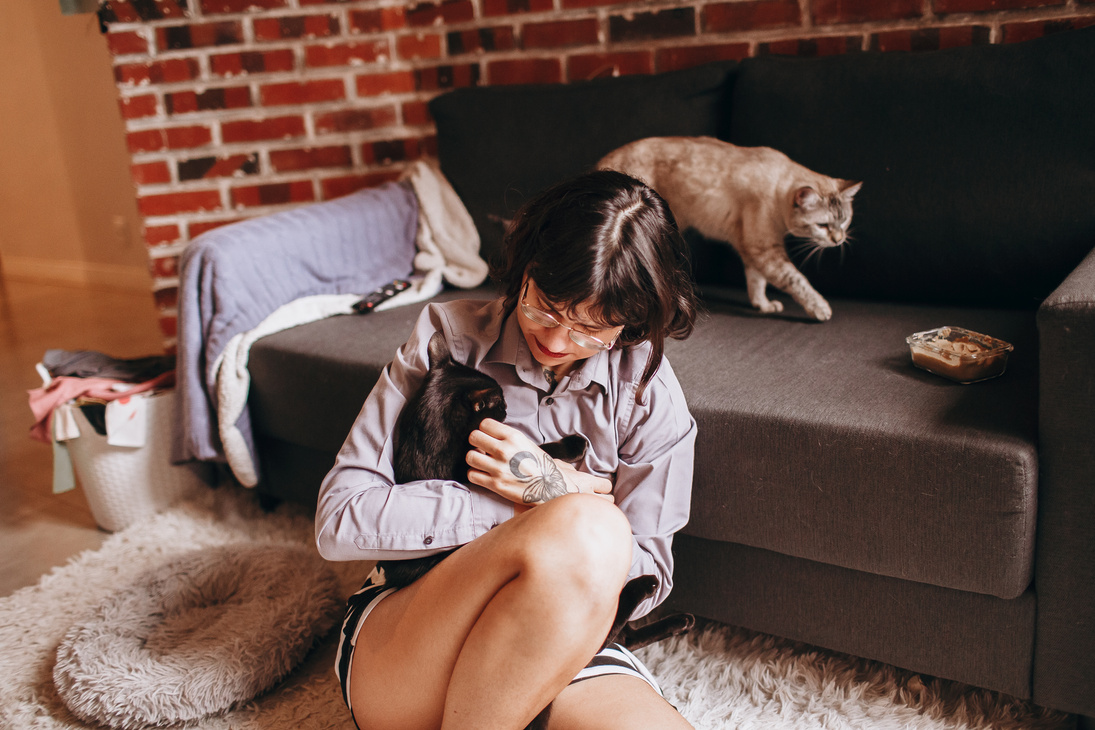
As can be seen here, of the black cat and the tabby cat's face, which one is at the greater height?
the tabby cat's face

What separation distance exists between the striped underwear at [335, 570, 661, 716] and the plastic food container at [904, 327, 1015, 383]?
0.66 meters

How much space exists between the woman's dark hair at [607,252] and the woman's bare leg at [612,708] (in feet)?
1.43

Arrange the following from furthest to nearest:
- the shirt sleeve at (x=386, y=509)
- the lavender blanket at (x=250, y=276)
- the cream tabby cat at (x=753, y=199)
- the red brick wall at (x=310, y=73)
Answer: the red brick wall at (x=310, y=73)
the lavender blanket at (x=250, y=276)
the cream tabby cat at (x=753, y=199)
the shirt sleeve at (x=386, y=509)

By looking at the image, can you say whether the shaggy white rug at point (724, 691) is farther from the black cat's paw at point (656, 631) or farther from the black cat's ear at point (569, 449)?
the black cat's ear at point (569, 449)

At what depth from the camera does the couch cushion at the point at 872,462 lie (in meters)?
1.02

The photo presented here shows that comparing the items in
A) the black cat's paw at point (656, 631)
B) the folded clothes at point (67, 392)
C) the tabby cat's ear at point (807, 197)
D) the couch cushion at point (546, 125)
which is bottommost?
the black cat's paw at point (656, 631)

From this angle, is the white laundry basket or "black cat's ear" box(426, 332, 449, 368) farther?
the white laundry basket

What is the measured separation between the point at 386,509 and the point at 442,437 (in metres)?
0.12

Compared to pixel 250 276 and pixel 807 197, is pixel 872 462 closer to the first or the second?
pixel 807 197

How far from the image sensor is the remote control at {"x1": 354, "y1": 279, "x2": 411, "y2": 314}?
1846mm

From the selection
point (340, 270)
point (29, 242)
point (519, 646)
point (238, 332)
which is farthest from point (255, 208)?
point (29, 242)

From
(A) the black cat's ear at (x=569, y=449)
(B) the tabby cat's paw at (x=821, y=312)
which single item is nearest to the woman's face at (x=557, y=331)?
(A) the black cat's ear at (x=569, y=449)

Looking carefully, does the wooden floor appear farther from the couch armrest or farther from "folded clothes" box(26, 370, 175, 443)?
the couch armrest

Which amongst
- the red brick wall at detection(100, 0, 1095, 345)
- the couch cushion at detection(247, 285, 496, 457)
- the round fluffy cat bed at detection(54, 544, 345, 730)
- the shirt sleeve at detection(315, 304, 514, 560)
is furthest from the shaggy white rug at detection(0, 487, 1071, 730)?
the red brick wall at detection(100, 0, 1095, 345)
